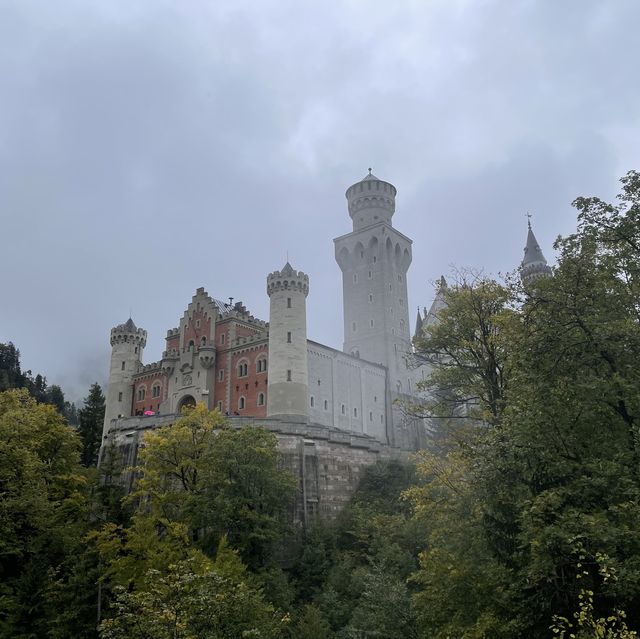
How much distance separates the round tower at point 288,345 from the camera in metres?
53.2

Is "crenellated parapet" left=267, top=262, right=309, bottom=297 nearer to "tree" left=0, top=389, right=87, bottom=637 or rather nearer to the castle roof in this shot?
Result: "tree" left=0, top=389, right=87, bottom=637

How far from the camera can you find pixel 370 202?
276ft

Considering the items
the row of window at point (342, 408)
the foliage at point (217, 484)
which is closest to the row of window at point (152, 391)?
the row of window at point (342, 408)

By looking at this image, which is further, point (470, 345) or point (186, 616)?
point (470, 345)

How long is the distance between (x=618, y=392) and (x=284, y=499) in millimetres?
24170

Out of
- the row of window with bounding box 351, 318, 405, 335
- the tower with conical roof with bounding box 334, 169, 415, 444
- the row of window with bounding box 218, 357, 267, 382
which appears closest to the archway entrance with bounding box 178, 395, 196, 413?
the row of window with bounding box 218, 357, 267, 382

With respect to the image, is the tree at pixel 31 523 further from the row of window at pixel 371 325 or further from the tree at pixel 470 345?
the row of window at pixel 371 325

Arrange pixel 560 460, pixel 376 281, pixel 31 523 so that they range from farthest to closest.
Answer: pixel 376 281, pixel 31 523, pixel 560 460

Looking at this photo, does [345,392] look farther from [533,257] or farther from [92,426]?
[533,257]

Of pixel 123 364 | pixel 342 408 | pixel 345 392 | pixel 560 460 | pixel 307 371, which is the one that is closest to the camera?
pixel 560 460

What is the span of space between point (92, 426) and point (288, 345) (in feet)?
83.1

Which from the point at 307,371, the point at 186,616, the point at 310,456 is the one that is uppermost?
the point at 307,371

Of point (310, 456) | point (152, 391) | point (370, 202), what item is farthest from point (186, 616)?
point (370, 202)

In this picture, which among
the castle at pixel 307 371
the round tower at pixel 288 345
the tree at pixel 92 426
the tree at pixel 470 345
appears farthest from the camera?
the tree at pixel 92 426
